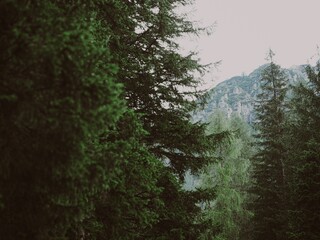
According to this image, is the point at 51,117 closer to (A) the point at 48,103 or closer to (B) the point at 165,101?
(A) the point at 48,103

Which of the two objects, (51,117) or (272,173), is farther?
(272,173)

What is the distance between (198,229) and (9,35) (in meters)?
7.40

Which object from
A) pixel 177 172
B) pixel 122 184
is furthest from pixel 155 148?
pixel 122 184

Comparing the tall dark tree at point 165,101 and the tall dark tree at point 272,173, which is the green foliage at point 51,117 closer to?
the tall dark tree at point 165,101

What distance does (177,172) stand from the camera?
31.2 ft

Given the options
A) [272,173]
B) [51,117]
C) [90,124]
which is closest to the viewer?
[51,117]

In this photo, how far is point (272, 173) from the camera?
2009 cm

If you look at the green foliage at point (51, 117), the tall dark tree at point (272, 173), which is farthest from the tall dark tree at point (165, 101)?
the tall dark tree at point (272, 173)

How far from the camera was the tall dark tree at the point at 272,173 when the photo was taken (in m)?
18.5

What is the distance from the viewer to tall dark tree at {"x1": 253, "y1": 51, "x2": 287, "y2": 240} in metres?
18.5

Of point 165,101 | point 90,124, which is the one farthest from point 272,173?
point 90,124

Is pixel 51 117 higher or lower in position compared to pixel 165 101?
lower

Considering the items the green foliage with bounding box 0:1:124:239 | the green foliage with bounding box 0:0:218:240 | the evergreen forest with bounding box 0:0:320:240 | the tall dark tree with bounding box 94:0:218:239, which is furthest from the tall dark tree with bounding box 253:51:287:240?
the green foliage with bounding box 0:1:124:239

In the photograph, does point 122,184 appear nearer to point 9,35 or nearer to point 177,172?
point 9,35
